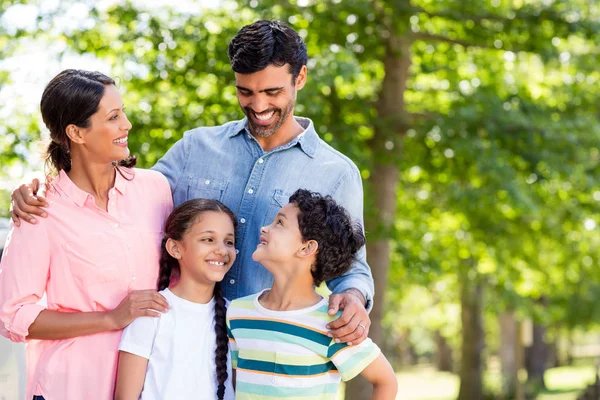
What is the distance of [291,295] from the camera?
3254mm

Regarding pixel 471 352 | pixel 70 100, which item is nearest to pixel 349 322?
pixel 70 100

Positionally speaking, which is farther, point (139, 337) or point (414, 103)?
point (414, 103)

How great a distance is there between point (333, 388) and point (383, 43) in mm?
9449

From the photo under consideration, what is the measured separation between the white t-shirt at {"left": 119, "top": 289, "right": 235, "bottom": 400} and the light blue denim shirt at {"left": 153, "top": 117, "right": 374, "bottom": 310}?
307 millimetres

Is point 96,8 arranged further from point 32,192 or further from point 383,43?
point 32,192

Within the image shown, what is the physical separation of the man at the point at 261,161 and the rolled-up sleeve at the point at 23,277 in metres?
0.68

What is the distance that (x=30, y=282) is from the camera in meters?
3.10

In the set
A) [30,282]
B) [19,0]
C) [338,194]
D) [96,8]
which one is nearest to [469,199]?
[96,8]

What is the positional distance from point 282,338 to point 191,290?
0.41 m

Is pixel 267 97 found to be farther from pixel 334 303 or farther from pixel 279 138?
pixel 334 303

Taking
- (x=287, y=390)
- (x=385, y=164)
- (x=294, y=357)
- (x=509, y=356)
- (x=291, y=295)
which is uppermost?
(x=385, y=164)

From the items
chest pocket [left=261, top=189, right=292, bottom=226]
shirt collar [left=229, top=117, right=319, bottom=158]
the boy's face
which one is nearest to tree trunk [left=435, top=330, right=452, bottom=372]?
shirt collar [left=229, top=117, right=319, bottom=158]

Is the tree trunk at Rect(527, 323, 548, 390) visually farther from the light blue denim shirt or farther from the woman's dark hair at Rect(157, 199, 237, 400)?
the woman's dark hair at Rect(157, 199, 237, 400)

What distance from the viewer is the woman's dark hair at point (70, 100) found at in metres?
3.19
